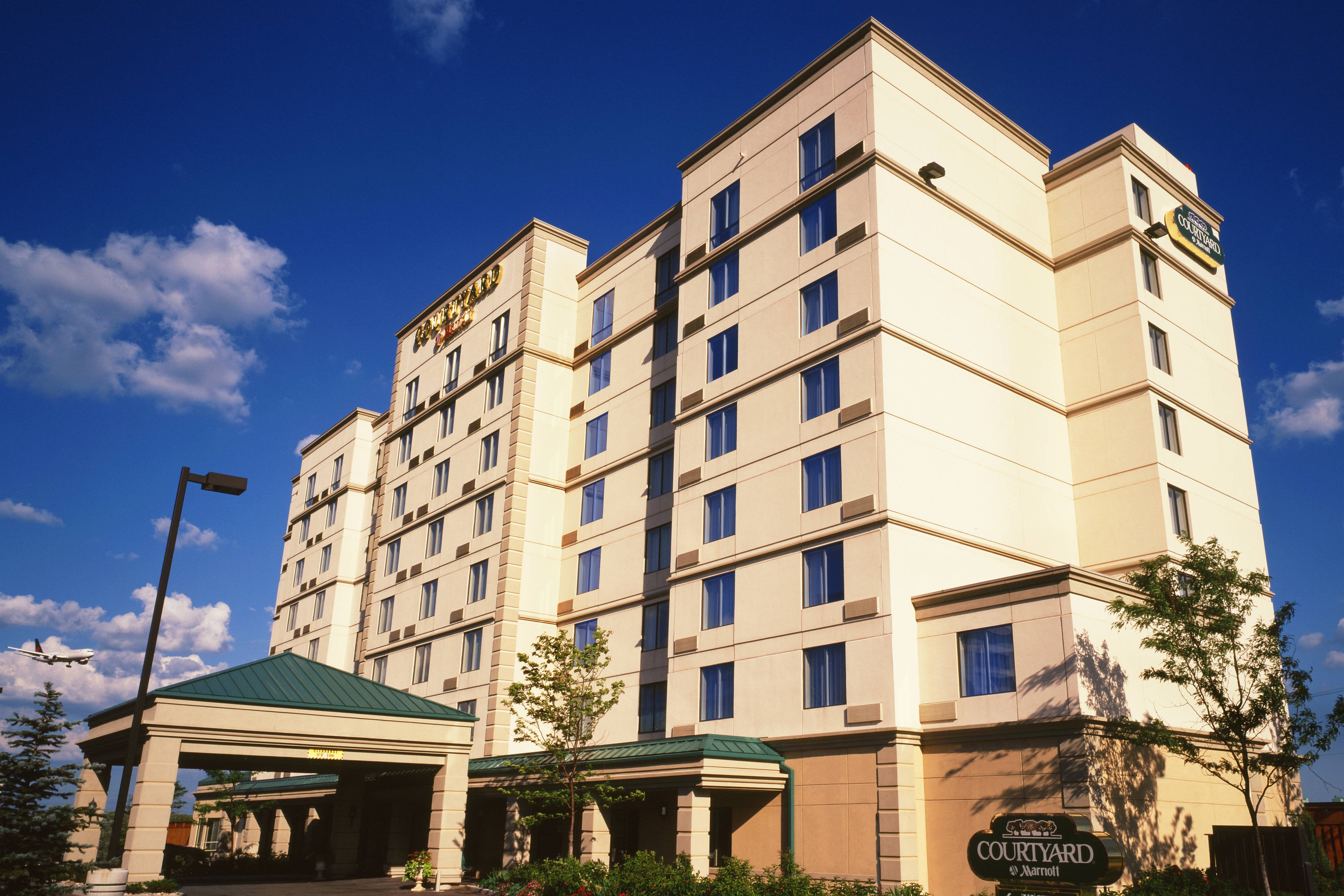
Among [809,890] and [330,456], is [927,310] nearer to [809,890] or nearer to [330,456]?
[809,890]

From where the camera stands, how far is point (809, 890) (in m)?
25.2

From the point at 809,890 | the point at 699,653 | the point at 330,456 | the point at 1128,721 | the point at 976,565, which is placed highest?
the point at 330,456

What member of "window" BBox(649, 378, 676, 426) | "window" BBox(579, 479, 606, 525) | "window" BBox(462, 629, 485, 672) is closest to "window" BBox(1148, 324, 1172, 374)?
"window" BBox(649, 378, 676, 426)

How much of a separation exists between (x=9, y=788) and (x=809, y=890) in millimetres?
17399

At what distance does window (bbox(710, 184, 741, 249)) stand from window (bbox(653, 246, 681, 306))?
341 centimetres

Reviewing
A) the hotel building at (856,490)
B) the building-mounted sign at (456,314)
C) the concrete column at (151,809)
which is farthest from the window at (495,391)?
the concrete column at (151,809)

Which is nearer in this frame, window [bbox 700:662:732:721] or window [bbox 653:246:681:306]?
window [bbox 700:662:732:721]

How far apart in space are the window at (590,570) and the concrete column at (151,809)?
59.8 feet

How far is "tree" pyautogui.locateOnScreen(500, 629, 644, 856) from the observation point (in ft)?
103

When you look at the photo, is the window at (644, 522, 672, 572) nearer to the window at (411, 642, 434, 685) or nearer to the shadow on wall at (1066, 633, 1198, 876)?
the window at (411, 642, 434, 685)

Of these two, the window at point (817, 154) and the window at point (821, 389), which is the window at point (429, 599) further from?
the window at point (817, 154)

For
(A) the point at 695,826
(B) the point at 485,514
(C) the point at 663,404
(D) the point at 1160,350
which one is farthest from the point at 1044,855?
(B) the point at 485,514

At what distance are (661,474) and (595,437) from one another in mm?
5773

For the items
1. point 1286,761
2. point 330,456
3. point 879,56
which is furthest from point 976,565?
point 330,456
